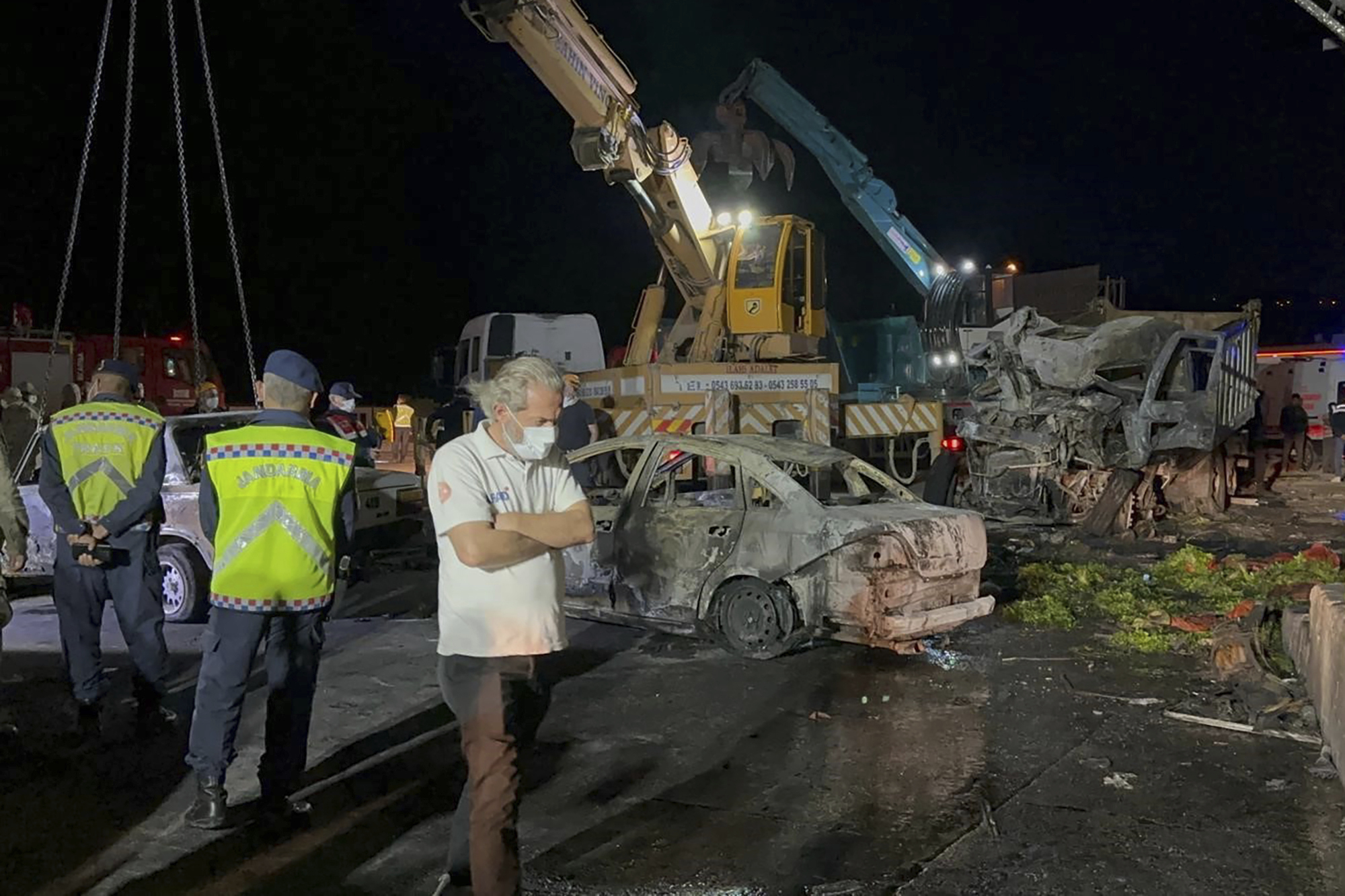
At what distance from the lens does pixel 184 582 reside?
27.9 ft

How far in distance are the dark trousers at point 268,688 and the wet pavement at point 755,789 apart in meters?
0.30

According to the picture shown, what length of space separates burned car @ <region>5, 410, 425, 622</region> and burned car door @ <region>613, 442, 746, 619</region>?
2396 millimetres

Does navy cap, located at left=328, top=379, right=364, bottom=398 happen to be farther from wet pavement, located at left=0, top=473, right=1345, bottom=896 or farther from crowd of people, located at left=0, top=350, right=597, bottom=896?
crowd of people, located at left=0, top=350, right=597, bottom=896

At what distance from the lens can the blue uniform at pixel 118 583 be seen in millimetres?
5543

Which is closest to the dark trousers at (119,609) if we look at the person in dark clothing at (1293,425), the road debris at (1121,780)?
the road debris at (1121,780)

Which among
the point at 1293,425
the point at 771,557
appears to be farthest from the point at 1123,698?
the point at 1293,425

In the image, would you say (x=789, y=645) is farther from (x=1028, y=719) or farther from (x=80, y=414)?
(x=80, y=414)

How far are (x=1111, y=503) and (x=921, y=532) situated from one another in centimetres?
638

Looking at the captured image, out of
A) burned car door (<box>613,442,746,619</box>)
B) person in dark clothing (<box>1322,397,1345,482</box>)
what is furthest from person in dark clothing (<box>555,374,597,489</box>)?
person in dark clothing (<box>1322,397,1345,482</box>)

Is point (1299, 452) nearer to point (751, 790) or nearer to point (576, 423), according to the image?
point (576, 423)

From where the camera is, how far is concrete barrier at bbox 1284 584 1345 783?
4.78 meters

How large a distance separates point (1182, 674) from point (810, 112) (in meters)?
18.3

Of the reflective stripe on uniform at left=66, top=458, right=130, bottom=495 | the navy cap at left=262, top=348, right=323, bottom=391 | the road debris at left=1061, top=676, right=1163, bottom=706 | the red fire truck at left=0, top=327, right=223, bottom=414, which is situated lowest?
the road debris at left=1061, top=676, right=1163, bottom=706

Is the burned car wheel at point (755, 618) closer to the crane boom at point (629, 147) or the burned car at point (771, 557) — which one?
the burned car at point (771, 557)
